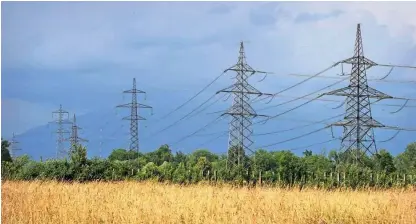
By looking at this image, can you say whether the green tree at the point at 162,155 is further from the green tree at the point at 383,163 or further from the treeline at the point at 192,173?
the treeline at the point at 192,173

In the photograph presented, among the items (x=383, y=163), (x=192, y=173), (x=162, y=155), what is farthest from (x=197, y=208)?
(x=162, y=155)

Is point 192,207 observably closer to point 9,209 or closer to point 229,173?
point 9,209

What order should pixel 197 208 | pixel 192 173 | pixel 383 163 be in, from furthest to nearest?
pixel 383 163 < pixel 192 173 < pixel 197 208

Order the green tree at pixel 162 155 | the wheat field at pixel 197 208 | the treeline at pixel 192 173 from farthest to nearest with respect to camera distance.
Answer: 1. the green tree at pixel 162 155
2. the treeline at pixel 192 173
3. the wheat field at pixel 197 208

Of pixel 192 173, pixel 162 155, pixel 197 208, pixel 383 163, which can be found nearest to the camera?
pixel 197 208

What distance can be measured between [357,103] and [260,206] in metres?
20.8

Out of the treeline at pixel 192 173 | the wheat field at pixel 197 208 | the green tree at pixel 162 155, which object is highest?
the green tree at pixel 162 155

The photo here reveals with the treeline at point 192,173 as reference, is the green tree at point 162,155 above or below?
above

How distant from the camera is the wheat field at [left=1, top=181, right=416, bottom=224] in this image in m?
8.45

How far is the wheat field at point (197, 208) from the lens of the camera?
8.45m

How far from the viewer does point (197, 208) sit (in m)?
9.20

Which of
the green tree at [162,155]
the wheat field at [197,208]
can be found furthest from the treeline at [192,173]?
the green tree at [162,155]

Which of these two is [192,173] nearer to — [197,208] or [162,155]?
[197,208]

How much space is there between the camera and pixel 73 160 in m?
23.2
